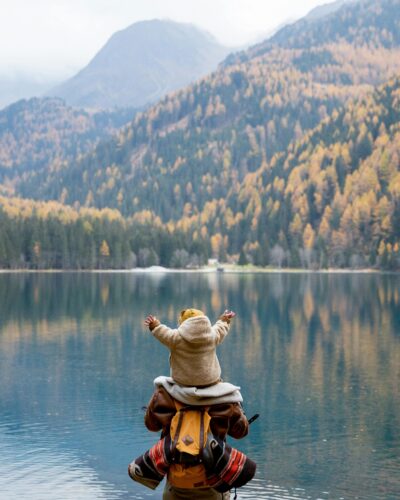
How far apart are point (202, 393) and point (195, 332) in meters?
0.91

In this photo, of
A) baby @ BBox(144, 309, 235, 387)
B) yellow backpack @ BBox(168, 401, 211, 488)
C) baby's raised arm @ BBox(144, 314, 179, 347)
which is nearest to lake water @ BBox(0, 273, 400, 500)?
yellow backpack @ BBox(168, 401, 211, 488)

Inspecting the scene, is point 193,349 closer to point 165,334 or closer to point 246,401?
point 165,334

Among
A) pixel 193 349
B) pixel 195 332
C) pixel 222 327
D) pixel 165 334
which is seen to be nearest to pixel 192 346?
pixel 193 349

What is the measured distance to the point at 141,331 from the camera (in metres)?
63.8

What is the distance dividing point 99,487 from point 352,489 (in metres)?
7.38

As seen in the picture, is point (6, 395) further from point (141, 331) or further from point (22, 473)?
point (141, 331)

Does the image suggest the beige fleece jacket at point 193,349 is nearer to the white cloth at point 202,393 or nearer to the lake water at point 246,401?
the white cloth at point 202,393

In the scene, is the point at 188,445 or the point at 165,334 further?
the point at 165,334

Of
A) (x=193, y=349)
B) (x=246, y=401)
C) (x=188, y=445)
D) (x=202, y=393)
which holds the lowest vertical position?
(x=246, y=401)

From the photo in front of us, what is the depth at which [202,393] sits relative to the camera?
11.4 m

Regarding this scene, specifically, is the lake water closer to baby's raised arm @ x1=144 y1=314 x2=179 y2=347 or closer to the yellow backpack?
the yellow backpack

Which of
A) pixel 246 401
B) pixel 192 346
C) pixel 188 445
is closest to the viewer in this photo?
pixel 188 445

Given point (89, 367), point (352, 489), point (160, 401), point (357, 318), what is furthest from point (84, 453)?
point (357, 318)

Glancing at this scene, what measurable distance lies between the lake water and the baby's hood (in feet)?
39.9
